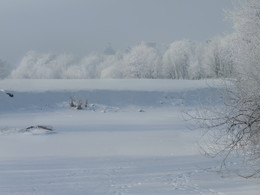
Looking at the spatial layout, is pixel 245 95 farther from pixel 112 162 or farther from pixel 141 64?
pixel 141 64

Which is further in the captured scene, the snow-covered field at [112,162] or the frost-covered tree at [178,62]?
the frost-covered tree at [178,62]

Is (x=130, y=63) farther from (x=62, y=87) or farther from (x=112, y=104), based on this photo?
(x=112, y=104)

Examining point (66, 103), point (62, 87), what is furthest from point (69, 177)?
point (62, 87)

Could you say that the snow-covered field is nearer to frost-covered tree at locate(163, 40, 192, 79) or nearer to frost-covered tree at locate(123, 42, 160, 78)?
frost-covered tree at locate(123, 42, 160, 78)

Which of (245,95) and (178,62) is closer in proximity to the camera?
(245,95)

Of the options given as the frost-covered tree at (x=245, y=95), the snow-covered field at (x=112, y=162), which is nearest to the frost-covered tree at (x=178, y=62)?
the snow-covered field at (x=112, y=162)

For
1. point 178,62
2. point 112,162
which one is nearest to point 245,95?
point 112,162

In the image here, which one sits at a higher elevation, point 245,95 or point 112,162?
point 245,95

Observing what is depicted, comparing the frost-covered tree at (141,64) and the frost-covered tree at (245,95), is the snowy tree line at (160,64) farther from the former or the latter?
the frost-covered tree at (245,95)

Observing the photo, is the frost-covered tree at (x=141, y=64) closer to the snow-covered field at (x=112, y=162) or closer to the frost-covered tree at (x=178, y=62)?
the frost-covered tree at (x=178, y=62)

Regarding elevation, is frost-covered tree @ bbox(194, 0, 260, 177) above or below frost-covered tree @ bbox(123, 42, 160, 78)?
below

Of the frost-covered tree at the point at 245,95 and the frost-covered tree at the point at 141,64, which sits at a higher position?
the frost-covered tree at the point at 141,64

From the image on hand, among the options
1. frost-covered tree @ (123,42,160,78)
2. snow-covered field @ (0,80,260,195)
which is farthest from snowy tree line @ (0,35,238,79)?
snow-covered field @ (0,80,260,195)

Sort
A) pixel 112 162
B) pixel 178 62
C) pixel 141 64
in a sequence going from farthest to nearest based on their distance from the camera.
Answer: pixel 178 62 → pixel 141 64 → pixel 112 162
